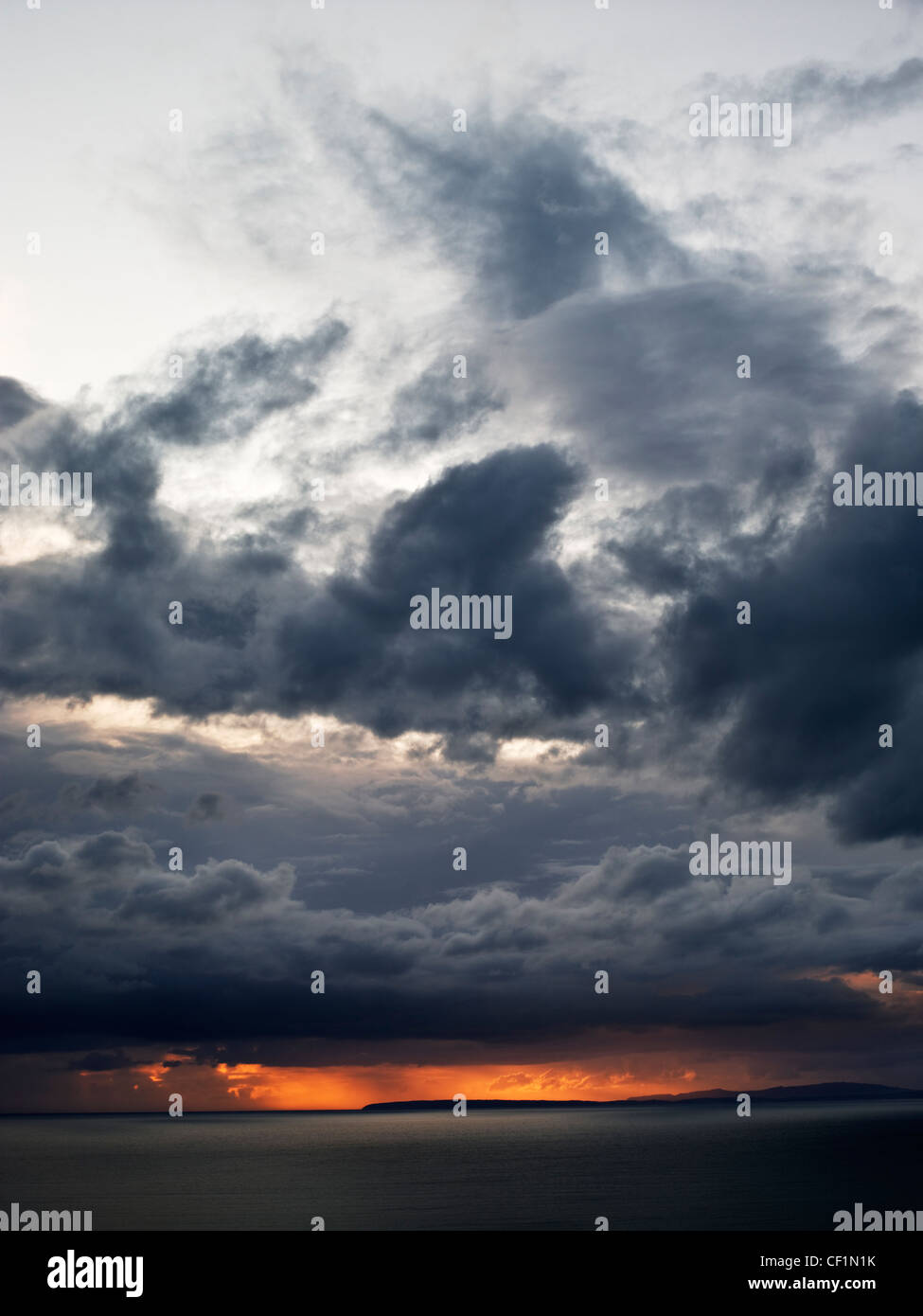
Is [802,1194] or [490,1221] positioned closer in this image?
[490,1221]
